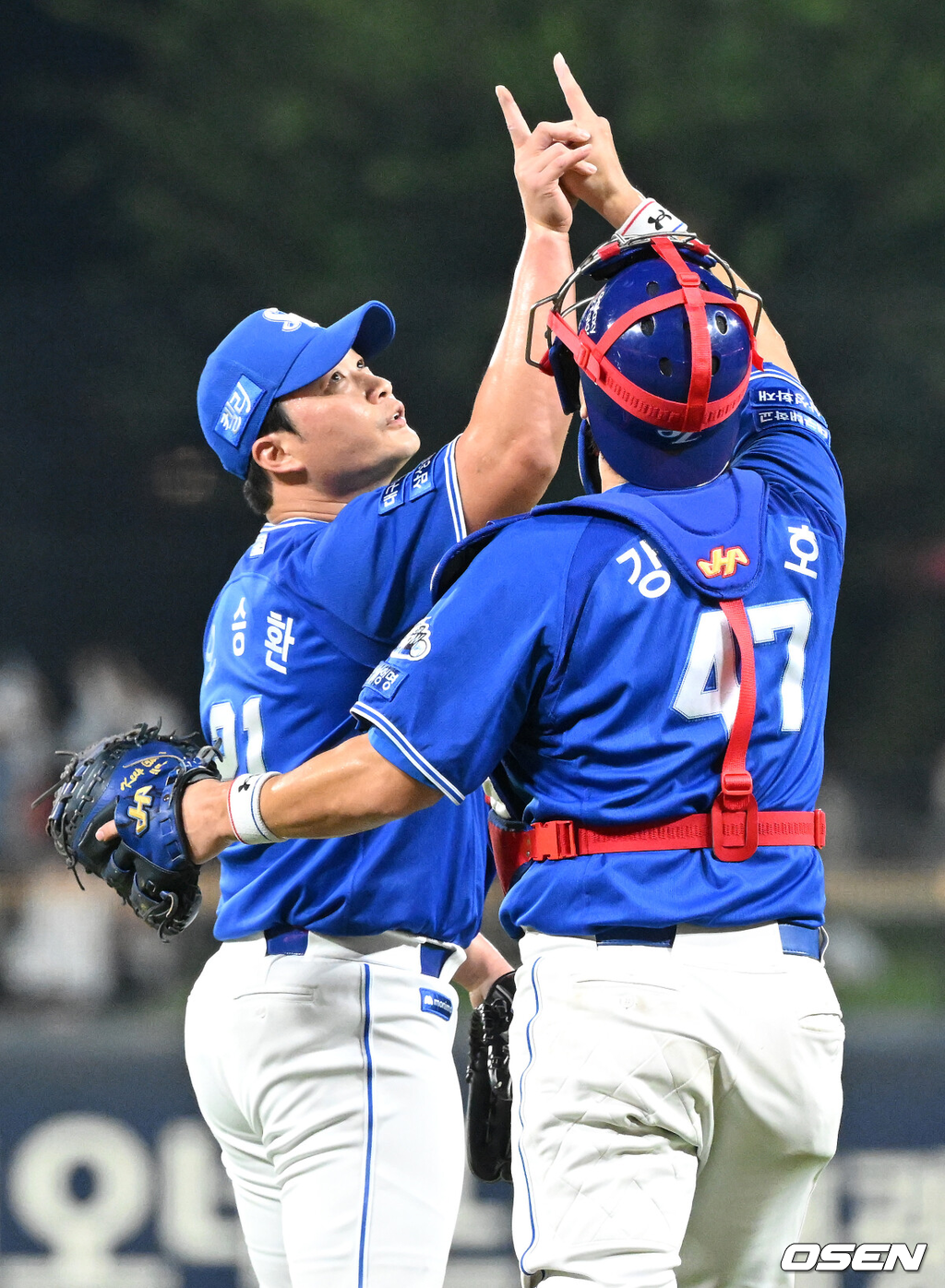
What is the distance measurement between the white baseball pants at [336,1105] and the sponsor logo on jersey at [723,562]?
0.79 meters

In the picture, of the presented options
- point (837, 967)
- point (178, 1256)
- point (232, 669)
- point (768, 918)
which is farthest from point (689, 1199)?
point (837, 967)

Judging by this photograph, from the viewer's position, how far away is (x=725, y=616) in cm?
189

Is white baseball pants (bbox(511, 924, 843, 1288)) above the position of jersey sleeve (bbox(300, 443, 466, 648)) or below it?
below

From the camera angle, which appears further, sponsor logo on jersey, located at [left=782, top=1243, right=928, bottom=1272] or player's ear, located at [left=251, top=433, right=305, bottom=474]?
player's ear, located at [left=251, top=433, right=305, bottom=474]

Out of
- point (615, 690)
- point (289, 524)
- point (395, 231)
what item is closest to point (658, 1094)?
point (615, 690)

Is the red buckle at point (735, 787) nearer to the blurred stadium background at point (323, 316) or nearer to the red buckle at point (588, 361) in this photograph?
the red buckle at point (588, 361)

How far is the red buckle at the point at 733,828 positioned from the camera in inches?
73.9

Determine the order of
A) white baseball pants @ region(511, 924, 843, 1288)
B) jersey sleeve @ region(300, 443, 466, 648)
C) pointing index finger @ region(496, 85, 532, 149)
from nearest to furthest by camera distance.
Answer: white baseball pants @ region(511, 924, 843, 1288), jersey sleeve @ region(300, 443, 466, 648), pointing index finger @ region(496, 85, 532, 149)

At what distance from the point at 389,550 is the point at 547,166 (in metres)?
0.59

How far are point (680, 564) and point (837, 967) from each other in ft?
13.8

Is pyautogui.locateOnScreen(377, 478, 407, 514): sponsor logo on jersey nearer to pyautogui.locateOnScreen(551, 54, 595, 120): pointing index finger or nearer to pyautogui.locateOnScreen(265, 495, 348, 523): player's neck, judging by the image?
pyautogui.locateOnScreen(265, 495, 348, 523): player's neck

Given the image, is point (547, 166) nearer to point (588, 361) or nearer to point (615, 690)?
point (588, 361)

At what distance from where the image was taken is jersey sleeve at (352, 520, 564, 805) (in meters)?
1.86

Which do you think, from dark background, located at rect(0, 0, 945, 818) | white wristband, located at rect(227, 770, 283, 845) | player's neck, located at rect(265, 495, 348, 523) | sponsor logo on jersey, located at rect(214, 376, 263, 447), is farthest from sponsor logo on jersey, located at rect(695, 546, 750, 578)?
dark background, located at rect(0, 0, 945, 818)
